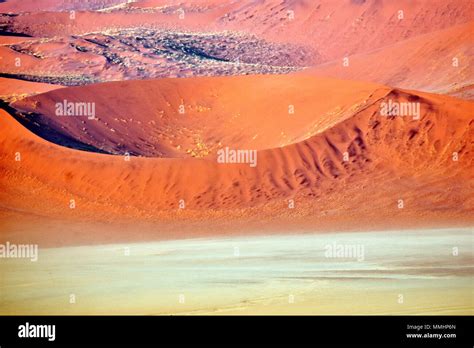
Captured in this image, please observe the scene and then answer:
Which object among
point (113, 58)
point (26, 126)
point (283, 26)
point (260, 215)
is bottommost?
point (260, 215)

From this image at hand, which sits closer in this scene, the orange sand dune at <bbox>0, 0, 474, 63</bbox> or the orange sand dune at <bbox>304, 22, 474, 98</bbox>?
the orange sand dune at <bbox>304, 22, 474, 98</bbox>

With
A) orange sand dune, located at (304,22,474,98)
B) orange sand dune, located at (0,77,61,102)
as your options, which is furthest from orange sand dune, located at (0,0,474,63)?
orange sand dune, located at (0,77,61,102)

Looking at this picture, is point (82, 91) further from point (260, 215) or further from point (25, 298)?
point (25, 298)

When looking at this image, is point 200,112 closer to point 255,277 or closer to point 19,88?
point 19,88
